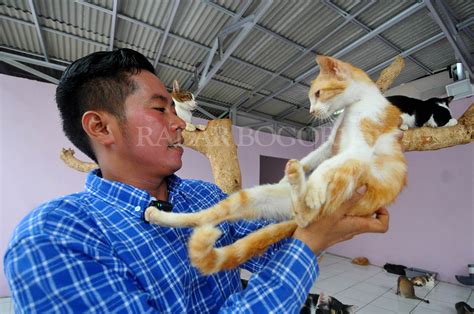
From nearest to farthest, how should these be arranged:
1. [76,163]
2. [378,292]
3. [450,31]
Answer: [76,163] < [450,31] < [378,292]

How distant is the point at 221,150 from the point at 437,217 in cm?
461

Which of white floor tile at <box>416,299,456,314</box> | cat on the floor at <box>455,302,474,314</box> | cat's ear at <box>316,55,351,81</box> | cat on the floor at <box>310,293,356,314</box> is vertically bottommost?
white floor tile at <box>416,299,456,314</box>

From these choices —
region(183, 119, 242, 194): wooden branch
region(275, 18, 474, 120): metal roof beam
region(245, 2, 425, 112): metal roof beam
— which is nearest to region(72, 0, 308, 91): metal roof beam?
region(245, 2, 425, 112): metal roof beam

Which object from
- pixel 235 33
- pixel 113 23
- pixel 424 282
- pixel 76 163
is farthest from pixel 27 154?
pixel 424 282

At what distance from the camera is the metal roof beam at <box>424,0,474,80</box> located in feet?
9.71

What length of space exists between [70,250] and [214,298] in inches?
16.7

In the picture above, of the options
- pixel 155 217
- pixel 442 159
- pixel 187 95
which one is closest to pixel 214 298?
pixel 155 217

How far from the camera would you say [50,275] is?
0.55 metres

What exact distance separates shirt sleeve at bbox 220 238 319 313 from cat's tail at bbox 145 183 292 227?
0.21 metres

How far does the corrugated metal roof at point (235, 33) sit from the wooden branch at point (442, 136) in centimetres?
182

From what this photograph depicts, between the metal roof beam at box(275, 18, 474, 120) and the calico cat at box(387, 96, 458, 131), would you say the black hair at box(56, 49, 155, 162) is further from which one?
the metal roof beam at box(275, 18, 474, 120)

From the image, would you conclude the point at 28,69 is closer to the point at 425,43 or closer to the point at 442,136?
the point at 442,136

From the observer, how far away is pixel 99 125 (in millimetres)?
895

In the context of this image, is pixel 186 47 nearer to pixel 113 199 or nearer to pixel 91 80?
pixel 91 80
